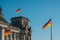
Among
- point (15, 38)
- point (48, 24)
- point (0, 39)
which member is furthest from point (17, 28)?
point (48, 24)

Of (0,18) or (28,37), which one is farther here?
(28,37)

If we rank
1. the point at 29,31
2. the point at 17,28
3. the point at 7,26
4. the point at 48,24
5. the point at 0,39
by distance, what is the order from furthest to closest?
the point at 29,31 → the point at 17,28 → the point at 7,26 → the point at 0,39 → the point at 48,24

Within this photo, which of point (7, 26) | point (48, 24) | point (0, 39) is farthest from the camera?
point (7, 26)

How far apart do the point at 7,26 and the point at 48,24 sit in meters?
42.2

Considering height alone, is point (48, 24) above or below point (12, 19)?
below

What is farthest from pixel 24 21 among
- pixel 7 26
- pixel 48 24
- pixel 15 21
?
pixel 48 24

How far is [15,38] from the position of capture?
401 feet

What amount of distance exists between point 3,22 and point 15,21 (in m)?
21.4

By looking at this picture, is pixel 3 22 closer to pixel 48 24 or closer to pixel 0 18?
pixel 0 18

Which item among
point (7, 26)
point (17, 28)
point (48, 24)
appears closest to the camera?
point (48, 24)

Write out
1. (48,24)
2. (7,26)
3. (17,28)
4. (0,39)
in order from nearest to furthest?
(48,24), (0,39), (7,26), (17,28)

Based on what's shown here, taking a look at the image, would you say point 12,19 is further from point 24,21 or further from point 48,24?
point 48,24

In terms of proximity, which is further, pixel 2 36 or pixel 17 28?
pixel 17 28

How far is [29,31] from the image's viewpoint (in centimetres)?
12988
